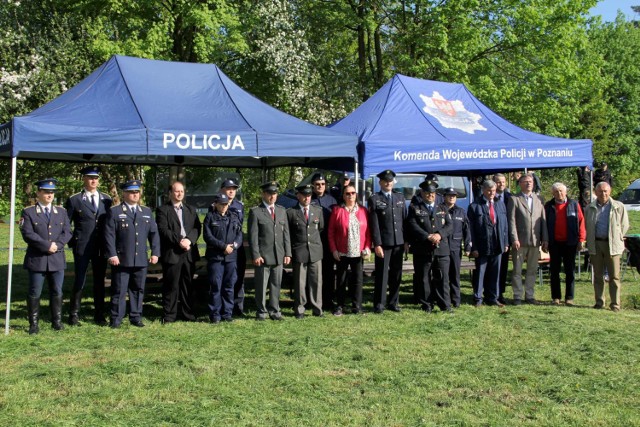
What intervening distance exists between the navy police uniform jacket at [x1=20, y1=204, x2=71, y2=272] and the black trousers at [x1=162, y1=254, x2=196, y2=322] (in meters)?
1.18

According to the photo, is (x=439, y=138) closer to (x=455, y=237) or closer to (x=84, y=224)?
(x=455, y=237)

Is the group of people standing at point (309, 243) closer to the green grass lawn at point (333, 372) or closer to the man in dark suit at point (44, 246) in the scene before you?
the man in dark suit at point (44, 246)

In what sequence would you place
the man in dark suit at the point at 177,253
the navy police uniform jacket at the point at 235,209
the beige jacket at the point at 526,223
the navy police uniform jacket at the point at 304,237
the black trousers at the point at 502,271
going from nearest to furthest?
the man in dark suit at the point at 177,253 → the navy police uniform jacket at the point at 235,209 → the navy police uniform jacket at the point at 304,237 → the beige jacket at the point at 526,223 → the black trousers at the point at 502,271

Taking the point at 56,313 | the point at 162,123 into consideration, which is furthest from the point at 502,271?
the point at 56,313

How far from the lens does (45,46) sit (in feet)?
65.5

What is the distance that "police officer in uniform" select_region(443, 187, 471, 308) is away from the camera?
8844 millimetres

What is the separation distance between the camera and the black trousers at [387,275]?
8.63 metres

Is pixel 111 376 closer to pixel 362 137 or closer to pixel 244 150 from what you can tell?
pixel 244 150

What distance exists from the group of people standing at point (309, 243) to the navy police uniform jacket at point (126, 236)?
0.04ft

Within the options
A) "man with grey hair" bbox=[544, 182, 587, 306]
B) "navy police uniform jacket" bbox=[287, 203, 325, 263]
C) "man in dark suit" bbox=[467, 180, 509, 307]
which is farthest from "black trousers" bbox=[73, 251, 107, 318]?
"man with grey hair" bbox=[544, 182, 587, 306]

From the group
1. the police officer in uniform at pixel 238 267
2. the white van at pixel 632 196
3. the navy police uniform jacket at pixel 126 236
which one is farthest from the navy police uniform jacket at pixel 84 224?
the white van at pixel 632 196

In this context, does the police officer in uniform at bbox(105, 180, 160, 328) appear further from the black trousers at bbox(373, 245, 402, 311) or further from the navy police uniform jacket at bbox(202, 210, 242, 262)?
the black trousers at bbox(373, 245, 402, 311)

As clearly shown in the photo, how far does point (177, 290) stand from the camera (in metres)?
8.06

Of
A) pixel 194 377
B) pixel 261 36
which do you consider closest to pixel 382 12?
pixel 261 36
